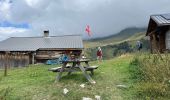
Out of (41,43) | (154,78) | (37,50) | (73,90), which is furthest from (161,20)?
(41,43)

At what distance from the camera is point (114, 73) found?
15.2 m

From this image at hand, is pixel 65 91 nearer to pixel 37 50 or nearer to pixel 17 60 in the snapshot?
pixel 17 60

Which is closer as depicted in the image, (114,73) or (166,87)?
(166,87)

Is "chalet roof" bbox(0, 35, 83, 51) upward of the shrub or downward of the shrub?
upward

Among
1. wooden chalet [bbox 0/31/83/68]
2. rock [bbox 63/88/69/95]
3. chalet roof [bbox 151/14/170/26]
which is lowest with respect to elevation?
rock [bbox 63/88/69/95]

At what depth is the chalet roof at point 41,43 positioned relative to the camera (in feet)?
124

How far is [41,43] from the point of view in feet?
130

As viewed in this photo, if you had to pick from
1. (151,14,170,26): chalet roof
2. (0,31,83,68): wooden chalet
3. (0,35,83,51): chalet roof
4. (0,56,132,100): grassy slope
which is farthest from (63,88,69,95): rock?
(0,35,83,51): chalet roof

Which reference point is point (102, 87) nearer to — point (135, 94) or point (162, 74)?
point (135, 94)

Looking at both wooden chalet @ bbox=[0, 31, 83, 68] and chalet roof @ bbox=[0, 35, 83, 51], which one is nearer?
wooden chalet @ bbox=[0, 31, 83, 68]

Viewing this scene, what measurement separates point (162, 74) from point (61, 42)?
2871 cm

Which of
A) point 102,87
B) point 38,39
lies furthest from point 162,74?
point 38,39

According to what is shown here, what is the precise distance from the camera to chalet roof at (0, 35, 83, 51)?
37844 millimetres

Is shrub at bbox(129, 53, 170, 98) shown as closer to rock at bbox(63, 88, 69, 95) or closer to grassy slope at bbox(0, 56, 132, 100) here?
grassy slope at bbox(0, 56, 132, 100)
